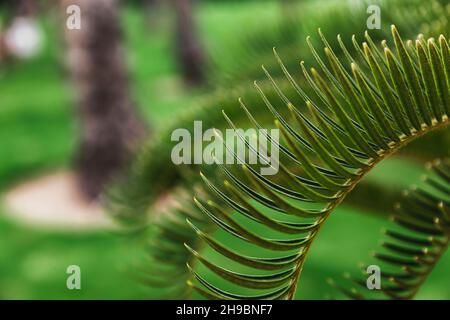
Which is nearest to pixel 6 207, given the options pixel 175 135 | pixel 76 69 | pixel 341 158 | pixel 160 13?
pixel 76 69

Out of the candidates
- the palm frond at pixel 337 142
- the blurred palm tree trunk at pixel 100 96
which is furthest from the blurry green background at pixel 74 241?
the palm frond at pixel 337 142

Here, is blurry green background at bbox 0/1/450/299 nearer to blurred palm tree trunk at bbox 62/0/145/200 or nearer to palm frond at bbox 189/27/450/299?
blurred palm tree trunk at bbox 62/0/145/200

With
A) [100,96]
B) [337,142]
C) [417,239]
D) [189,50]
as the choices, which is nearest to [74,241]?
[100,96]

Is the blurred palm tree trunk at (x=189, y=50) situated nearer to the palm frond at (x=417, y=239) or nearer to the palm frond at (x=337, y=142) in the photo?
the palm frond at (x=417, y=239)

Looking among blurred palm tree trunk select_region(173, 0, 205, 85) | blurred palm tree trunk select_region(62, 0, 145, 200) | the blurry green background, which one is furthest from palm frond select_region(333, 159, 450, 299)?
blurred palm tree trunk select_region(173, 0, 205, 85)

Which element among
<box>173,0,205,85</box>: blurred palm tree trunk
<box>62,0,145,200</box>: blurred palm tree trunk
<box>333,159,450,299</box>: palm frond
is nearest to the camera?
<box>333,159,450,299</box>: palm frond
